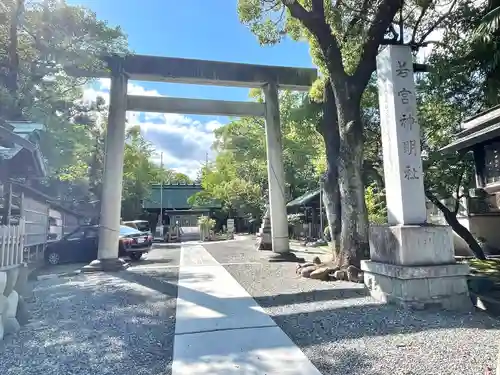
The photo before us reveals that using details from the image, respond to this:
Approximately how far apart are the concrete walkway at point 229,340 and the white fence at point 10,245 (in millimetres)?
2629

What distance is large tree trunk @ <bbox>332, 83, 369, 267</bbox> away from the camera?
770cm

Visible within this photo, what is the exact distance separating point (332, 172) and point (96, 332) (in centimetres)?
621

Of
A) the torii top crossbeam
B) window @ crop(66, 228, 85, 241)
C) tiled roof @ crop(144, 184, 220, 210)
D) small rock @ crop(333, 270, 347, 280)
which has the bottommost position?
small rock @ crop(333, 270, 347, 280)

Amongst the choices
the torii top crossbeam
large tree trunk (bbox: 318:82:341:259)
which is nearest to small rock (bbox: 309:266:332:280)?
large tree trunk (bbox: 318:82:341:259)

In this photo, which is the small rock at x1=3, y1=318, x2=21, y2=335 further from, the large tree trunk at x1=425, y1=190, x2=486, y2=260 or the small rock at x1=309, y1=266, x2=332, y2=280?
the large tree trunk at x1=425, y1=190, x2=486, y2=260

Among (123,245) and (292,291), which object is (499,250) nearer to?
(292,291)

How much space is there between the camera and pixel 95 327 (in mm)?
4949

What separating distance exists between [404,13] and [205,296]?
8.95 m

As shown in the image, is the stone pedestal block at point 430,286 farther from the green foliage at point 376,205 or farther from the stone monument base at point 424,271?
the green foliage at point 376,205

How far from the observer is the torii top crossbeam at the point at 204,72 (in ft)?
35.2

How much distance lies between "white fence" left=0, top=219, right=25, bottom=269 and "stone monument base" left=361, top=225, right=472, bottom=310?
5.78 m

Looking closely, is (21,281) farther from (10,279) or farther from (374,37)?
(374,37)

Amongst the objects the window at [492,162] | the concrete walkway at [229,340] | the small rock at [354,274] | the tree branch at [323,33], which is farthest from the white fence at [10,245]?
the window at [492,162]

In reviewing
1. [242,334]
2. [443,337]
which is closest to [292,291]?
[242,334]
